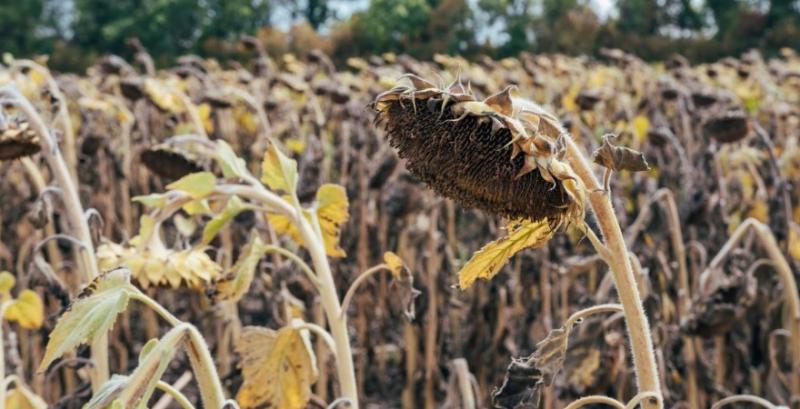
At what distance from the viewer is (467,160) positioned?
3.33 ft

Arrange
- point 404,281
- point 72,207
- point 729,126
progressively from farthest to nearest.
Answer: point 729,126 < point 72,207 < point 404,281

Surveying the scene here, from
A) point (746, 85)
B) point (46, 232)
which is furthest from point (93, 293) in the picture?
point (746, 85)

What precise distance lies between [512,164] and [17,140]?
3.07ft

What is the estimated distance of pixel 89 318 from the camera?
108cm

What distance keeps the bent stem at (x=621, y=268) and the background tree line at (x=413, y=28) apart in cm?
1658

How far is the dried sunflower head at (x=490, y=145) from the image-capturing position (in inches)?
38.4

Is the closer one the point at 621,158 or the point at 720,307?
the point at 621,158

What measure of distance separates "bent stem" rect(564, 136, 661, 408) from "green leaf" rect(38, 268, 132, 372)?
43 centimetres

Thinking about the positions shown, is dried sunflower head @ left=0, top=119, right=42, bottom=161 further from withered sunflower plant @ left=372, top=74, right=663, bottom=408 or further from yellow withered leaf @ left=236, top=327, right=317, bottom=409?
withered sunflower plant @ left=372, top=74, right=663, bottom=408

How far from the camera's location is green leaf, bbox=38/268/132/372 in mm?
1062

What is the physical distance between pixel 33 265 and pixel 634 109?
3804 mm

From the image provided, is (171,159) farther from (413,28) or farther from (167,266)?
(413,28)

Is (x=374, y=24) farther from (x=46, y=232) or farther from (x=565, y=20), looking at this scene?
(x=46, y=232)

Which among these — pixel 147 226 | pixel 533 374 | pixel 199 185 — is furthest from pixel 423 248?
pixel 533 374
